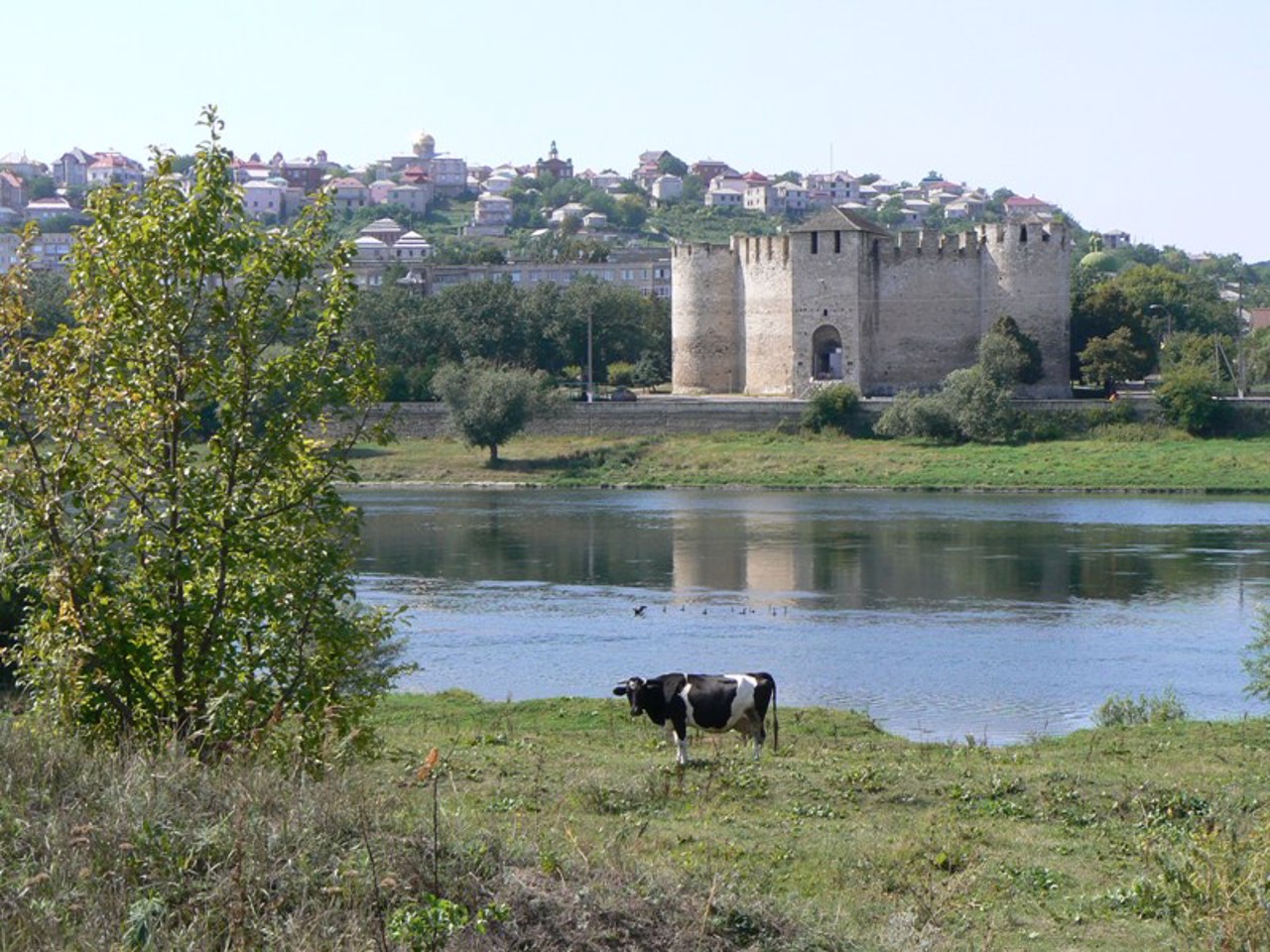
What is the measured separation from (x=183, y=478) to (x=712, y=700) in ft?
13.0

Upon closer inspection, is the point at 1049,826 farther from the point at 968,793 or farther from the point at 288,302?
the point at 288,302

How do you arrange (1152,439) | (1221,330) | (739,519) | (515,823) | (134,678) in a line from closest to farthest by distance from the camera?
(515,823) → (134,678) → (739,519) → (1152,439) → (1221,330)

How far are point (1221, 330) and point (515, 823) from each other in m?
63.2

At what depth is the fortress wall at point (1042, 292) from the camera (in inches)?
1929

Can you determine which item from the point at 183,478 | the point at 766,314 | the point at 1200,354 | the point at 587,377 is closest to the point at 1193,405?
the point at 1200,354

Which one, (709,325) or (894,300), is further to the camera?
(709,325)

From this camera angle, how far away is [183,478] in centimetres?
853

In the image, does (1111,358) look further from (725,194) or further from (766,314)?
(725,194)

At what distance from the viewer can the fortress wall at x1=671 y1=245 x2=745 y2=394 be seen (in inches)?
2076

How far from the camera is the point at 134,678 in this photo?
321 inches

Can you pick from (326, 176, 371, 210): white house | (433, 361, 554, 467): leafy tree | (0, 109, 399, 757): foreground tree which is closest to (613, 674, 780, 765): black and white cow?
(0, 109, 399, 757): foreground tree

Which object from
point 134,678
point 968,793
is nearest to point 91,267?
point 134,678

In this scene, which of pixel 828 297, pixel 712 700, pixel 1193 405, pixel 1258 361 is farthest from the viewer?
pixel 1258 361

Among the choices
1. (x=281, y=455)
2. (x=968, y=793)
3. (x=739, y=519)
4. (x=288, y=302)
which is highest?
(x=288, y=302)
